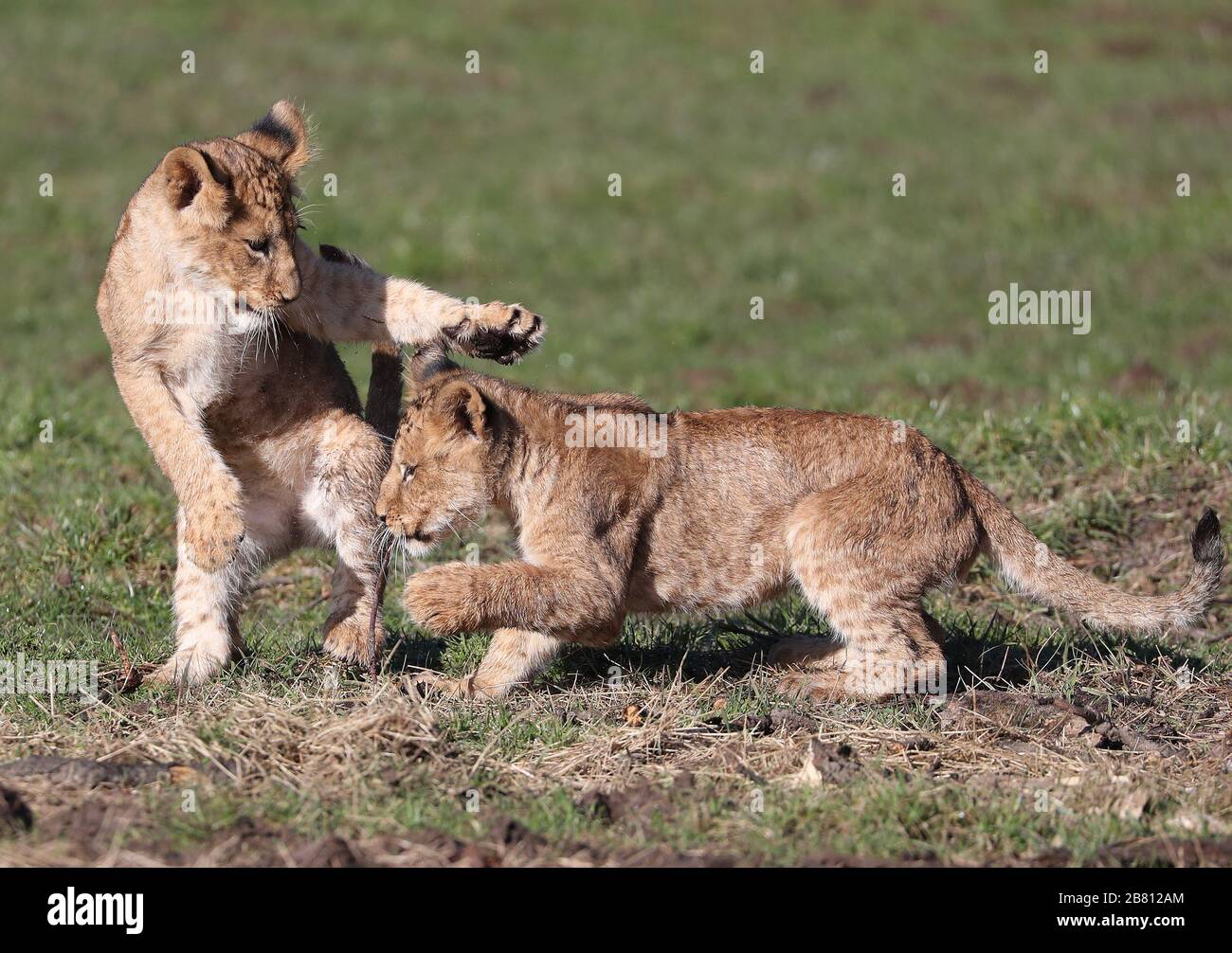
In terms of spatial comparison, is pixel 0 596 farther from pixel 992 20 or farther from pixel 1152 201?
pixel 992 20

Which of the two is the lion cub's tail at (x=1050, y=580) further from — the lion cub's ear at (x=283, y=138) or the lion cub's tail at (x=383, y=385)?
the lion cub's ear at (x=283, y=138)

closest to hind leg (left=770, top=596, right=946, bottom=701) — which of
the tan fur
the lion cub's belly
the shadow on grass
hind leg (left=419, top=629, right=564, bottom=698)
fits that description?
the shadow on grass

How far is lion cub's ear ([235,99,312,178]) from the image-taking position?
621 cm

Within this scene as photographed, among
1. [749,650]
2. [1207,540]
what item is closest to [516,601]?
[749,650]

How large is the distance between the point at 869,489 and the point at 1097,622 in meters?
1.10

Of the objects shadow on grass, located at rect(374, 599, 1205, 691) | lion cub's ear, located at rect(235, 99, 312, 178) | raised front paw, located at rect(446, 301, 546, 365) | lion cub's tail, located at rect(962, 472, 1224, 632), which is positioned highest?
lion cub's ear, located at rect(235, 99, 312, 178)

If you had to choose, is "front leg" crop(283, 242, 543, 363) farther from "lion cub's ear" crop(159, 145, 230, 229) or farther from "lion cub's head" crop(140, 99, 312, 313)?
"lion cub's ear" crop(159, 145, 230, 229)

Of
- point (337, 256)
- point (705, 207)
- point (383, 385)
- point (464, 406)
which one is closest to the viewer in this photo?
point (464, 406)

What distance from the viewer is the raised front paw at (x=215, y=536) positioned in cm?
557

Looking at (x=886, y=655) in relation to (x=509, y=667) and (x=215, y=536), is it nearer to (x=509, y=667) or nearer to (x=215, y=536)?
(x=509, y=667)

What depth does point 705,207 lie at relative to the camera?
15391 mm

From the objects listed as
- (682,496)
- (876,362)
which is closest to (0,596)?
(682,496)

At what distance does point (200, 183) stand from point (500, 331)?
125 cm

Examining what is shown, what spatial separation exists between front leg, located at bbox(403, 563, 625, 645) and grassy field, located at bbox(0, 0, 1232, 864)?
281 mm
